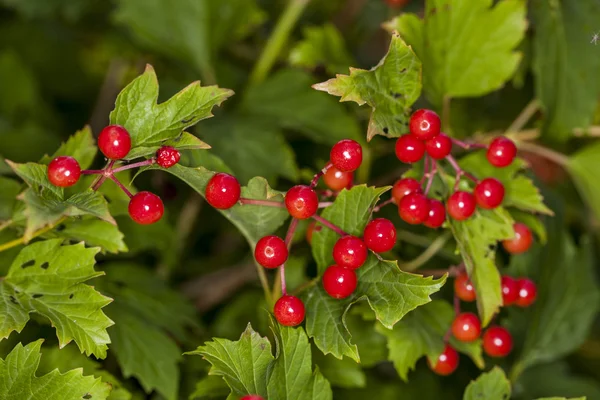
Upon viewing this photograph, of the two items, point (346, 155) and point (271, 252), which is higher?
point (346, 155)

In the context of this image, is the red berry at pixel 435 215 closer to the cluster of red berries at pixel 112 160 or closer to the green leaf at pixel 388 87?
the green leaf at pixel 388 87

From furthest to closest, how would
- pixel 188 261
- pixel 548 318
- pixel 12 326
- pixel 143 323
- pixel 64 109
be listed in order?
pixel 64 109, pixel 188 261, pixel 548 318, pixel 143 323, pixel 12 326

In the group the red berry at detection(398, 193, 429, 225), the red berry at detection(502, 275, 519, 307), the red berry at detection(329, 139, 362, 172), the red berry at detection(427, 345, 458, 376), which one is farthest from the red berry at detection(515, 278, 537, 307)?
the red berry at detection(329, 139, 362, 172)

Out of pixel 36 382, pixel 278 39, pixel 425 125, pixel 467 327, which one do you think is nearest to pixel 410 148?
pixel 425 125

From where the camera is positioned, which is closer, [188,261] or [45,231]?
[45,231]

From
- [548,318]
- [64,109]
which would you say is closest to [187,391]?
[548,318]

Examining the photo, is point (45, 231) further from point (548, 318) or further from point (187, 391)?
point (548, 318)

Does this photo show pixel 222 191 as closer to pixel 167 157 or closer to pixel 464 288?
pixel 167 157
